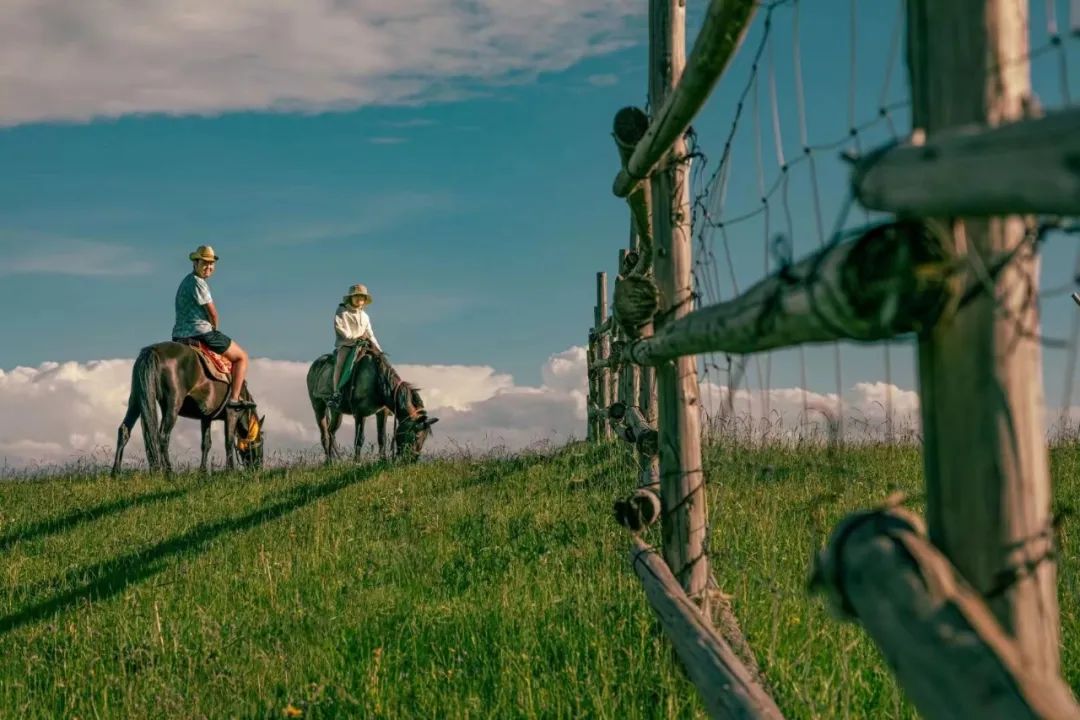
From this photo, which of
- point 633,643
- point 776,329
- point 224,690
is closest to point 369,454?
point 224,690

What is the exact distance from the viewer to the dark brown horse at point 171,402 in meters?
15.3

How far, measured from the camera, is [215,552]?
9.64 m

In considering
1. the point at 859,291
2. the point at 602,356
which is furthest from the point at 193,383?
the point at 859,291

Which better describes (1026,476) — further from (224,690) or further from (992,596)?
(224,690)

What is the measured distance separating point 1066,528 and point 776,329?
6.18 meters

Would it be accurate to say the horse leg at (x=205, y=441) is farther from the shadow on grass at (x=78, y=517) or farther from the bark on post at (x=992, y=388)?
the bark on post at (x=992, y=388)

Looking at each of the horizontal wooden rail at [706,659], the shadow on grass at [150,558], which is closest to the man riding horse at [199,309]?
the shadow on grass at [150,558]

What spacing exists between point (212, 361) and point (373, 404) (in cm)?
275

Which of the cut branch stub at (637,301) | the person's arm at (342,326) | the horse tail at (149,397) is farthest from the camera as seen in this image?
the person's arm at (342,326)

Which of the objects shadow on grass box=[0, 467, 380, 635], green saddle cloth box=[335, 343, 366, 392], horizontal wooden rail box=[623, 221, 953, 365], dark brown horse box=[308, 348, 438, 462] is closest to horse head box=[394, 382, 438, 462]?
dark brown horse box=[308, 348, 438, 462]

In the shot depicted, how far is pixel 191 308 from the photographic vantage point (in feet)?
52.1

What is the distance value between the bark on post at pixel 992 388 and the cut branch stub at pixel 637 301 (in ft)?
8.19

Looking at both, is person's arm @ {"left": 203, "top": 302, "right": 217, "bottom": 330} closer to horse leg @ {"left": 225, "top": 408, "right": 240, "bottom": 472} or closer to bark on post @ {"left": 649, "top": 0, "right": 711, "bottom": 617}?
horse leg @ {"left": 225, "top": 408, "right": 240, "bottom": 472}

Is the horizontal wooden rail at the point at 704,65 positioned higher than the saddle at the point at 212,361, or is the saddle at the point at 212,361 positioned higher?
the horizontal wooden rail at the point at 704,65
